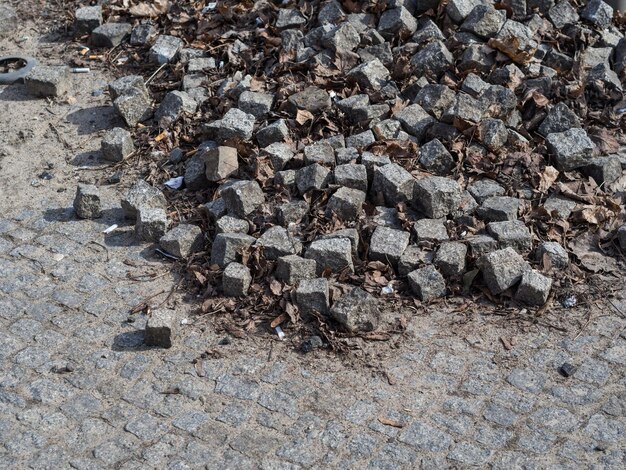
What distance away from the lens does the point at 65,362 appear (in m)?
5.89

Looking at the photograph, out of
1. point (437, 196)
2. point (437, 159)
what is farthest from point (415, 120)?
point (437, 196)

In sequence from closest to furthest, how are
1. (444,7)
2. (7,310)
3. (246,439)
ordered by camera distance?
(246,439) < (7,310) < (444,7)

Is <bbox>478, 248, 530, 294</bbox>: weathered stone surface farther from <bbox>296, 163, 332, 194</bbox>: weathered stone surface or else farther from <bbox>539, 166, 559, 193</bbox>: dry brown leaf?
<bbox>296, 163, 332, 194</bbox>: weathered stone surface

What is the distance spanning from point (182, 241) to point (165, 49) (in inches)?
116

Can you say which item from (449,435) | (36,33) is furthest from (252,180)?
(36,33)

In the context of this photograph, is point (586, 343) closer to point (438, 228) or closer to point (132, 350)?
point (438, 228)

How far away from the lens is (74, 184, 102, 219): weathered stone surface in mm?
7238

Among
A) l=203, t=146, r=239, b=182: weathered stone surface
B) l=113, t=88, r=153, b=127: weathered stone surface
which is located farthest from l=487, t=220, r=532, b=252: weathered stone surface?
l=113, t=88, r=153, b=127: weathered stone surface

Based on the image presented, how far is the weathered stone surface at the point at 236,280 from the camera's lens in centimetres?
635

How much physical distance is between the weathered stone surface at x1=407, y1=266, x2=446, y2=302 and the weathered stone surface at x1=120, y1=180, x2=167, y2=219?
226 cm

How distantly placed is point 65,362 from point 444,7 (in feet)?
16.4

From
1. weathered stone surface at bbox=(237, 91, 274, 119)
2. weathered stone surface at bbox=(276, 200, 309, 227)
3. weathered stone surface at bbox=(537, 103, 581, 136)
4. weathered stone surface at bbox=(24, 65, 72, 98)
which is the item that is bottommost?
A: weathered stone surface at bbox=(24, 65, 72, 98)

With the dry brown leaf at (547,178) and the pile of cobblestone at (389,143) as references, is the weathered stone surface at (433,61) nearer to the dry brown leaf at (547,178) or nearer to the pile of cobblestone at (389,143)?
the pile of cobblestone at (389,143)

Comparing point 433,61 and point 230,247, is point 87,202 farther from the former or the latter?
point 433,61
